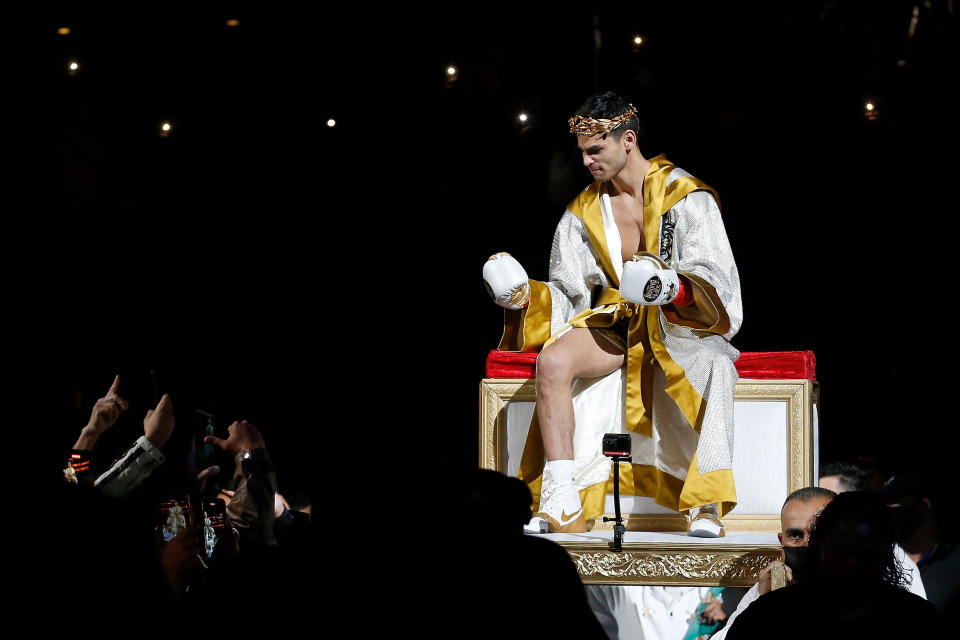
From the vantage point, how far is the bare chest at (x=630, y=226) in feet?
14.0

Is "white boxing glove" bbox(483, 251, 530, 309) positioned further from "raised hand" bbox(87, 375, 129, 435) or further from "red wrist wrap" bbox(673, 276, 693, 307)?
"raised hand" bbox(87, 375, 129, 435)

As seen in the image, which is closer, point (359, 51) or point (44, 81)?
point (44, 81)

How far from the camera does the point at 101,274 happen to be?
5445 mm

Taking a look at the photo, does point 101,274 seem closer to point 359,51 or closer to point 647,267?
point 359,51

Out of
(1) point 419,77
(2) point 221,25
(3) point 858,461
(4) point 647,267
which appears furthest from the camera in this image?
(1) point 419,77

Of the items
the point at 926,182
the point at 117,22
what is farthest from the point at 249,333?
the point at 926,182

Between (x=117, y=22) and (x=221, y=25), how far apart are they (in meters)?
0.45

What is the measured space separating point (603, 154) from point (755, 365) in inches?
35.7

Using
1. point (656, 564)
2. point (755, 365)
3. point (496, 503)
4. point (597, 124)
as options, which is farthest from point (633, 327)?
point (496, 503)

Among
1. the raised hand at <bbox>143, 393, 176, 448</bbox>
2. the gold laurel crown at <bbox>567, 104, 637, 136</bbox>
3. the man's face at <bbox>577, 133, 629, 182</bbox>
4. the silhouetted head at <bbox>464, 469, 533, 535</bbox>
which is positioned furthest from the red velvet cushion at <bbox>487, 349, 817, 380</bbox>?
the silhouetted head at <bbox>464, 469, 533, 535</bbox>

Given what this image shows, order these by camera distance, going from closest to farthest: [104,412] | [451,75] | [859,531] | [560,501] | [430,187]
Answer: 1. [859,531]
2. [104,412]
3. [560,501]
4. [451,75]
5. [430,187]

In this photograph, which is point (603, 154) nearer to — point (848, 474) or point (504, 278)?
point (504, 278)

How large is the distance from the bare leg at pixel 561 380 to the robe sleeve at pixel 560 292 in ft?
0.59

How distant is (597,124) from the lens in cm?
411
